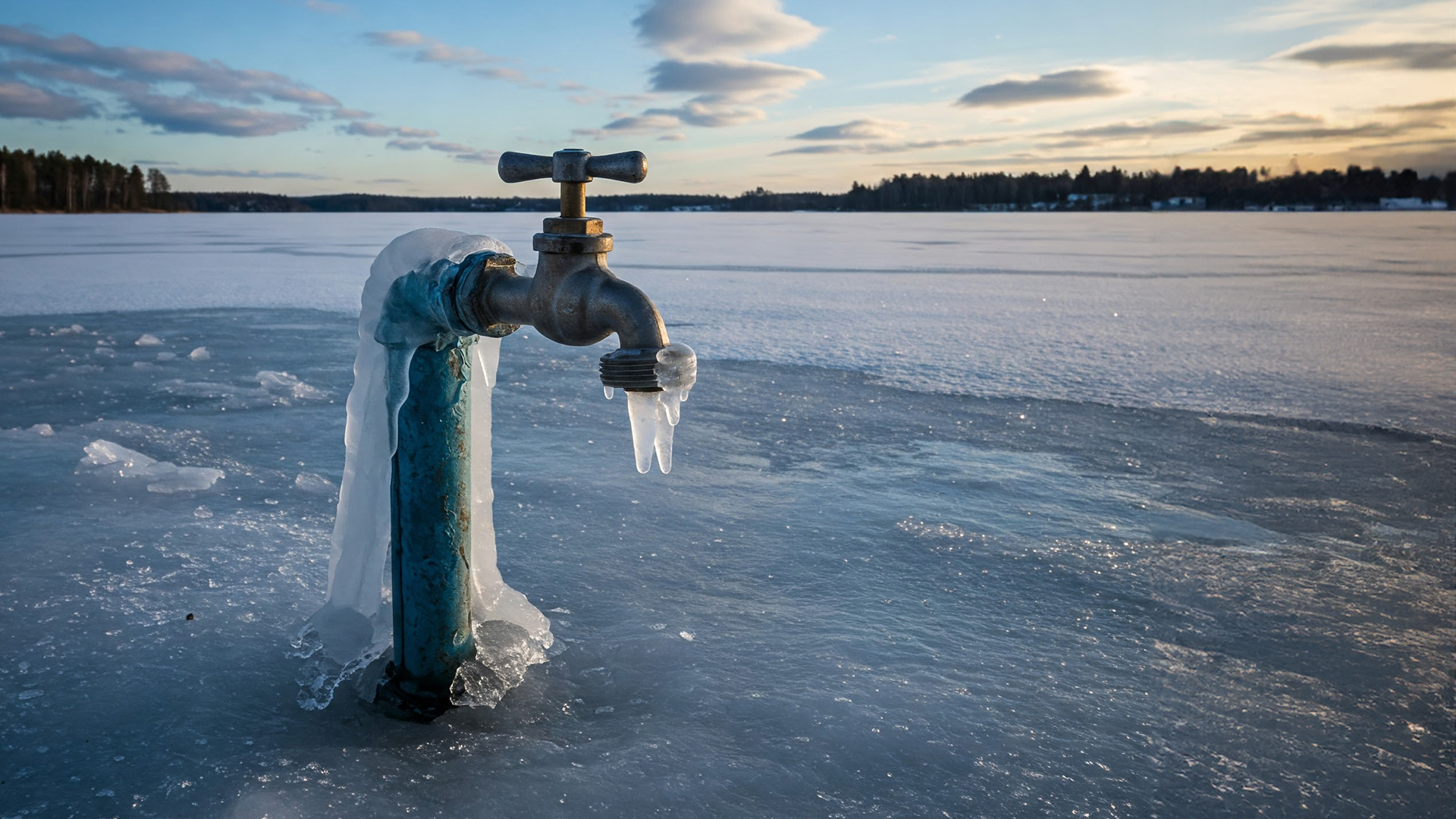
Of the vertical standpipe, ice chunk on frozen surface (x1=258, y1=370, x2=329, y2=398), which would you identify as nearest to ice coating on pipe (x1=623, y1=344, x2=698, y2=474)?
the vertical standpipe

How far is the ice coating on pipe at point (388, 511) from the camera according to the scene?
198 cm

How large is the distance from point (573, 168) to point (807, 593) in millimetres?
A: 1567

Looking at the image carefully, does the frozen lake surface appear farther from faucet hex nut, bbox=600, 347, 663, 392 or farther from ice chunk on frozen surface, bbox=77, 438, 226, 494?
faucet hex nut, bbox=600, 347, 663, 392

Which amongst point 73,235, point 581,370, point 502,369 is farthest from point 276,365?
point 73,235

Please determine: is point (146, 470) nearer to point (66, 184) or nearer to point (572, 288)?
point (572, 288)

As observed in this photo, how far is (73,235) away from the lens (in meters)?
28.3

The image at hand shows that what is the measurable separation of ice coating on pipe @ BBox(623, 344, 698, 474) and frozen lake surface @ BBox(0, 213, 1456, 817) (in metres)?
0.65

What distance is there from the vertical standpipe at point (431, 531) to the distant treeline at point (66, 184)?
7960cm

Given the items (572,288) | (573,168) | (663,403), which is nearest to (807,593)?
(663,403)

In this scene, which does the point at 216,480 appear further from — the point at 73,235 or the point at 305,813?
the point at 73,235

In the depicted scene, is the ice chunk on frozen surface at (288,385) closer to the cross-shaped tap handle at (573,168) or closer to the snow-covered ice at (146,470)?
the snow-covered ice at (146,470)

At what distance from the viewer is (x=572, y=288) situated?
6.10 ft

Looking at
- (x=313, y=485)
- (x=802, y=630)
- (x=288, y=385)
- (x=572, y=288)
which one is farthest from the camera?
(x=288, y=385)

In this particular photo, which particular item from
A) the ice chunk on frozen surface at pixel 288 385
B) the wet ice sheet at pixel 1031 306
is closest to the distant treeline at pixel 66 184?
the wet ice sheet at pixel 1031 306
